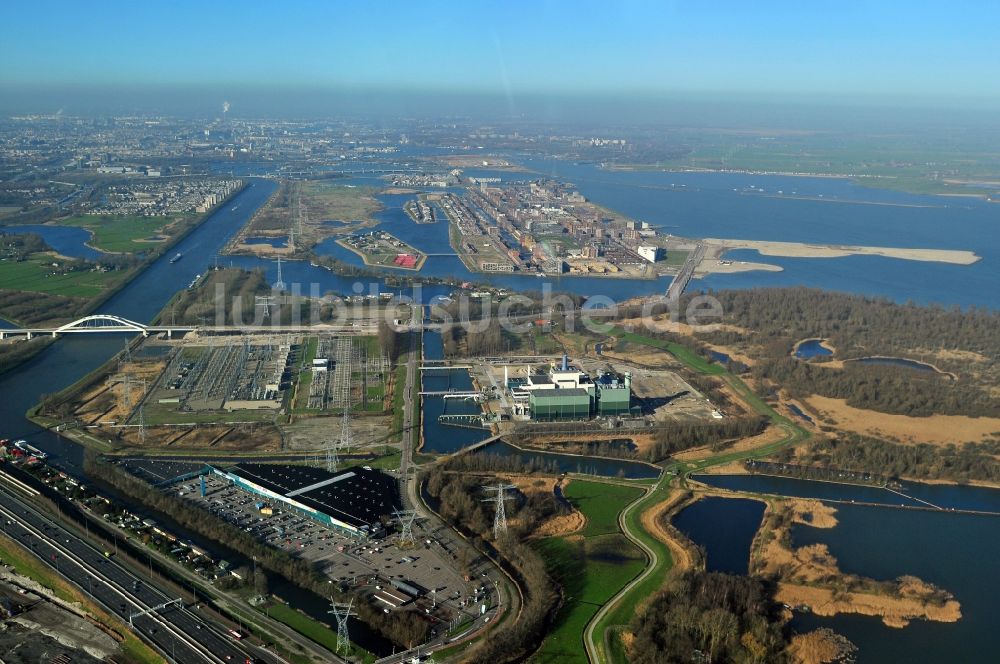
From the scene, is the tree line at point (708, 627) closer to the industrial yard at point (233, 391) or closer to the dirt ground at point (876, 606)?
the dirt ground at point (876, 606)

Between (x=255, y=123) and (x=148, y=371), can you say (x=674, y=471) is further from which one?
(x=255, y=123)

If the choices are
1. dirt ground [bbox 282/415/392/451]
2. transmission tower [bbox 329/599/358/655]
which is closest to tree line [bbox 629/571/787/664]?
transmission tower [bbox 329/599/358/655]

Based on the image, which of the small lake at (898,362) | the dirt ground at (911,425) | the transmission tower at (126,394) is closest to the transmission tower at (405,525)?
the transmission tower at (126,394)

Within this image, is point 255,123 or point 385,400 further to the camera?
point 255,123

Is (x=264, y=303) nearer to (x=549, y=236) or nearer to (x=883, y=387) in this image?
(x=549, y=236)

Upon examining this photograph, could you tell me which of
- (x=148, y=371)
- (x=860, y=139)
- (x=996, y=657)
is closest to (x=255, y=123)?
(x=860, y=139)

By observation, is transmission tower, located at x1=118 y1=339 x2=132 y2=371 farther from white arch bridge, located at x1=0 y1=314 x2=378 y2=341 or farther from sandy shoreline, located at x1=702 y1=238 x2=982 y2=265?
sandy shoreline, located at x1=702 y1=238 x2=982 y2=265
